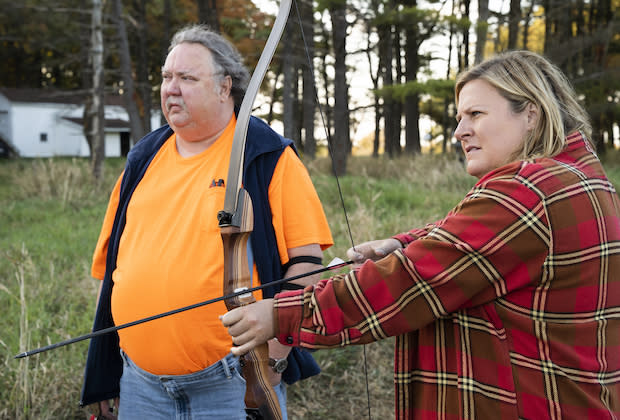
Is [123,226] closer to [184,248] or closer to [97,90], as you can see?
[184,248]

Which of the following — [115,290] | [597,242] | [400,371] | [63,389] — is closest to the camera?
[597,242]

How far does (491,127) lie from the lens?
138cm

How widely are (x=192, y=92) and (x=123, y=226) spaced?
0.59 meters

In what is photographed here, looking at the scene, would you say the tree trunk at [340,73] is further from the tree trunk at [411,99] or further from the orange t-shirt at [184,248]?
the orange t-shirt at [184,248]

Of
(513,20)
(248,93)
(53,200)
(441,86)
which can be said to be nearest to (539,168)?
(248,93)

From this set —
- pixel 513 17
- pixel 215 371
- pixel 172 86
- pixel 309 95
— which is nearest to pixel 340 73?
pixel 513 17

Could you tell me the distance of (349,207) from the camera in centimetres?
833

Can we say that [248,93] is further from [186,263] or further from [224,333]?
[224,333]

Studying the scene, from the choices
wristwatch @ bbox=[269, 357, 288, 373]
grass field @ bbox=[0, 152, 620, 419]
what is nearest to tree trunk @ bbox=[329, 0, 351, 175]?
grass field @ bbox=[0, 152, 620, 419]

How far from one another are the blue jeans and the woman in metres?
0.64

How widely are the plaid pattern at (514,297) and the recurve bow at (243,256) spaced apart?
0.88 ft

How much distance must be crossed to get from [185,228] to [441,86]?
40.6ft

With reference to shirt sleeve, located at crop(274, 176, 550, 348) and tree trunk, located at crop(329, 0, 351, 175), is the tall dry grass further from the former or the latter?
shirt sleeve, located at crop(274, 176, 550, 348)

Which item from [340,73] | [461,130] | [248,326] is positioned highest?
[340,73]
